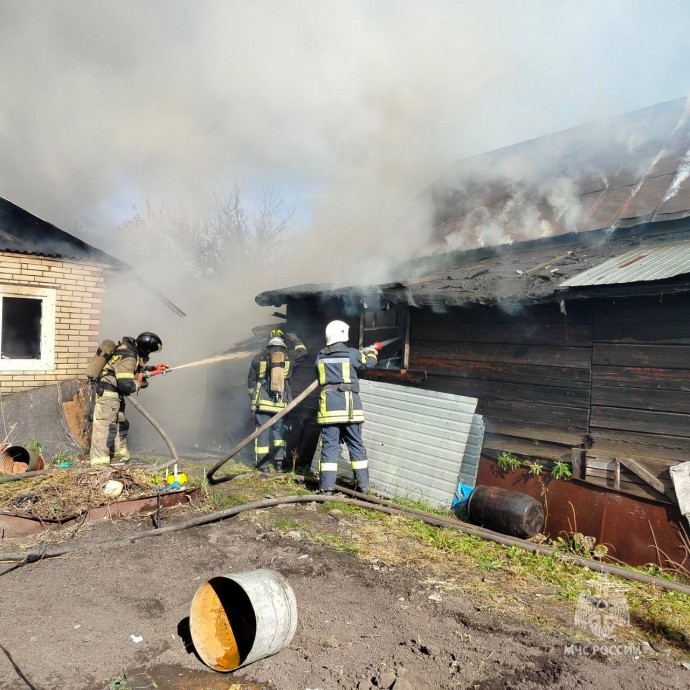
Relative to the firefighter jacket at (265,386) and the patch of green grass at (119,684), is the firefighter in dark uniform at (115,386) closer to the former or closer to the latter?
the firefighter jacket at (265,386)

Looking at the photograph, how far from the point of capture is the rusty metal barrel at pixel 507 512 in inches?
200

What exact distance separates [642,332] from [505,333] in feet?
5.02

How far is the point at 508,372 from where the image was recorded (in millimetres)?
6332

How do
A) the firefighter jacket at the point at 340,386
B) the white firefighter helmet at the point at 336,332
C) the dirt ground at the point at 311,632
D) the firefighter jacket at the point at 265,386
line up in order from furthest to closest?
the firefighter jacket at the point at 265,386
the white firefighter helmet at the point at 336,332
the firefighter jacket at the point at 340,386
the dirt ground at the point at 311,632

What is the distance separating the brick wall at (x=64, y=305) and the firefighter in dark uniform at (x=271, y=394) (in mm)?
2792

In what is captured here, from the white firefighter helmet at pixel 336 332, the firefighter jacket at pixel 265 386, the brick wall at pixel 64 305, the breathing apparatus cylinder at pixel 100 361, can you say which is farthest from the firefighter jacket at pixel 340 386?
the brick wall at pixel 64 305

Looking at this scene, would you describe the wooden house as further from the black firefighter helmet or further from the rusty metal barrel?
the black firefighter helmet

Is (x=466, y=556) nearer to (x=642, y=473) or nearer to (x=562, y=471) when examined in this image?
(x=562, y=471)

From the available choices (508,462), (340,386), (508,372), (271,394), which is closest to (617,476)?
(508,462)

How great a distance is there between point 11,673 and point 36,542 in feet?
6.93

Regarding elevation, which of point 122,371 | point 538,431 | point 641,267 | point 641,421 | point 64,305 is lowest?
point 538,431

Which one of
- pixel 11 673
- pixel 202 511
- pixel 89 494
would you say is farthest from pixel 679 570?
pixel 89 494

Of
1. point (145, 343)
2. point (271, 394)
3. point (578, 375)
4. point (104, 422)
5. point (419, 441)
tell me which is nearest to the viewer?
point (578, 375)

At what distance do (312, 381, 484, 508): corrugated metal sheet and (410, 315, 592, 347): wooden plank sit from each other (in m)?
0.83
